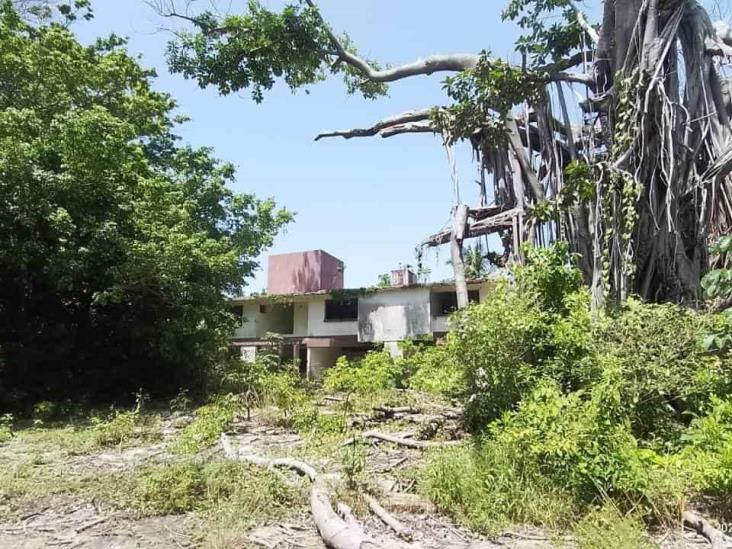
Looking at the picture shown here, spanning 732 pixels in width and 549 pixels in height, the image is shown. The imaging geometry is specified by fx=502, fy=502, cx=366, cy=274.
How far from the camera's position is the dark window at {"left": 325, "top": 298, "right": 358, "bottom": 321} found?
55.7 ft

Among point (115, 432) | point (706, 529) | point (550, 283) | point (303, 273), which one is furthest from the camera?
point (303, 273)

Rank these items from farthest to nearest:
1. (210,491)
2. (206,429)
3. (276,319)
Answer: (276,319) < (206,429) < (210,491)

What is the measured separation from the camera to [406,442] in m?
5.22

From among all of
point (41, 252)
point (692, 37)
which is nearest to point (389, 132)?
point (692, 37)

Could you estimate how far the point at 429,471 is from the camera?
3.84 m

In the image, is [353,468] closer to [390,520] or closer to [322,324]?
[390,520]

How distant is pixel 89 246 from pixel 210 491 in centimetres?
640

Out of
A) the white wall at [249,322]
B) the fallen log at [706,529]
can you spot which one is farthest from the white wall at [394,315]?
the fallen log at [706,529]

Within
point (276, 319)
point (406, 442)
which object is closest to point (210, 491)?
point (406, 442)

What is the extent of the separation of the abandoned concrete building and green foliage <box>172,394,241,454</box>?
704 centimetres

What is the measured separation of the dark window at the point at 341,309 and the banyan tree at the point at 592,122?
9.02 metres

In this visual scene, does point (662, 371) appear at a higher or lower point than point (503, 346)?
lower

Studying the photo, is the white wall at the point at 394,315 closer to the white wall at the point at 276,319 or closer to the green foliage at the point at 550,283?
the white wall at the point at 276,319

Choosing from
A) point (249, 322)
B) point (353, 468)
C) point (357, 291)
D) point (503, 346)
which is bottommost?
point (353, 468)
